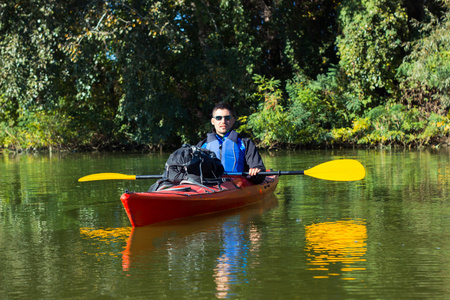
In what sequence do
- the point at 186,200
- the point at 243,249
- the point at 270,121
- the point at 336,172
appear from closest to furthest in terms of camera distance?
1. the point at 243,249
2. the point at 186,200
3. the point at 336,172
4. the point at 270,121

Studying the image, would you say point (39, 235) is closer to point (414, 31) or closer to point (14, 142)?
point (414, 31)

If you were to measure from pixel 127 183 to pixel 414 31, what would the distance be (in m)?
11.1

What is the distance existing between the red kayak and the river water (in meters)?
0.09

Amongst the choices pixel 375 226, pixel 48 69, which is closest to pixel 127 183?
pixel 375 226

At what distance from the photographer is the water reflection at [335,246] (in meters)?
3.75

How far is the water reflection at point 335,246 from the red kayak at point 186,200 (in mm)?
1085

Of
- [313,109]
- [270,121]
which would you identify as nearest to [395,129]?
[313,109]

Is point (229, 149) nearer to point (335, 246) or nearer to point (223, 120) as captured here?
point (223, 120)

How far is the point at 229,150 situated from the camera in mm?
6500

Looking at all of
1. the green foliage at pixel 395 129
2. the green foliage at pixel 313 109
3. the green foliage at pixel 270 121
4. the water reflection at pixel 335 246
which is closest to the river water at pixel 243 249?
the water reflection at pixel 335 246

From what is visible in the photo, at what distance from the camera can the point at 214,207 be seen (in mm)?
5996

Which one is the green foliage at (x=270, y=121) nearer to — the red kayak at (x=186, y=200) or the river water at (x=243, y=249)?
the river water at (x=243, y=249)

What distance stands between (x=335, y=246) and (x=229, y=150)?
236 centimetres

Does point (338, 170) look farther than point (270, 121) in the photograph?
No
